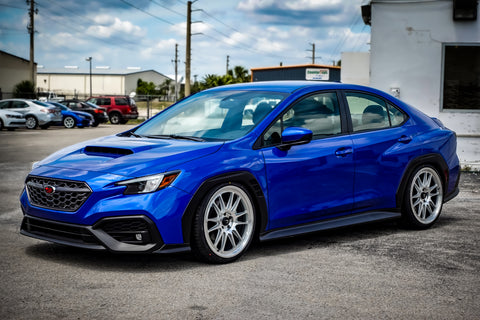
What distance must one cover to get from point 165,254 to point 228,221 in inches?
28.4

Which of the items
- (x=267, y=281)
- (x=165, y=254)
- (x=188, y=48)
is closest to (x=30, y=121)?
(x=188, y=48)

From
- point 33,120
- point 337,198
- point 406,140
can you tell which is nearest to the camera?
point 337,198

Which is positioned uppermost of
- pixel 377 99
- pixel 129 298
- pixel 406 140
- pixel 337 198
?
pixel 377 99

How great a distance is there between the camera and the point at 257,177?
5.31 m

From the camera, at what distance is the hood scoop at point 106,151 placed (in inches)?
205

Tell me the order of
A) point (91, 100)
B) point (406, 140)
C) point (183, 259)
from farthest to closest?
1. point (91, 100)
2. point (406, 140)
3. point (183, 259)

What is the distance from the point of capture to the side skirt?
18.0ft

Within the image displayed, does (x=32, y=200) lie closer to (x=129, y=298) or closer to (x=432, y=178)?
(x=129, y=298)

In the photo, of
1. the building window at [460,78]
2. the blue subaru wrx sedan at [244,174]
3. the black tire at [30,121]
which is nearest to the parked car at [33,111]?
the black tire at [30,121]

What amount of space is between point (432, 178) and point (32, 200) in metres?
4.15

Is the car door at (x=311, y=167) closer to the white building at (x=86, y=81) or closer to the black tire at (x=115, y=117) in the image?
the black tire at (x=115, y=117)

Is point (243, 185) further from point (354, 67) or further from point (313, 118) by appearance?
point (354, 67)

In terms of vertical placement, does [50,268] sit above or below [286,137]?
below

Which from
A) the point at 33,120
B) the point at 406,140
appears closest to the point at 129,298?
the point at 406,140
